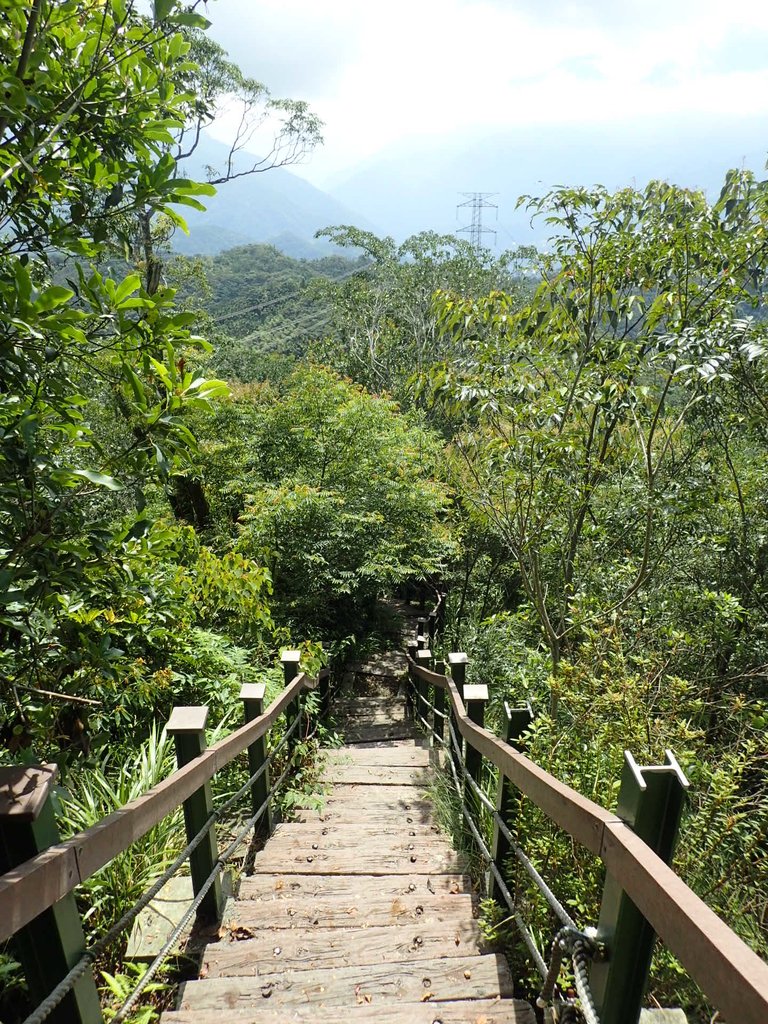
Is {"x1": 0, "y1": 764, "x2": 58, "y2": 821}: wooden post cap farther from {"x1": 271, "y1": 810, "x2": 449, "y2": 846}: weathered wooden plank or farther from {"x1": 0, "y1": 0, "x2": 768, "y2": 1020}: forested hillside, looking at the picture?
{"x1": 271, "y1": 810, "x2": 449, "y2": 846}: weathered wooden plank

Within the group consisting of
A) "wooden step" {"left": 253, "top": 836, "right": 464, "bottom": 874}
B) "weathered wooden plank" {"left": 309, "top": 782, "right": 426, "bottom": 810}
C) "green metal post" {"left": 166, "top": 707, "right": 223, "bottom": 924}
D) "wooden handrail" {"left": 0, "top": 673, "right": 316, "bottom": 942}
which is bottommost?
"weathered wooden plank" {"left": 309, "top": 782, "right": 426, "bottom": 810}

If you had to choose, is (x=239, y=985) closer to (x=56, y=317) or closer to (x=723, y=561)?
(x=56, y=317)

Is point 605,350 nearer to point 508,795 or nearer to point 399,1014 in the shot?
point 508,795

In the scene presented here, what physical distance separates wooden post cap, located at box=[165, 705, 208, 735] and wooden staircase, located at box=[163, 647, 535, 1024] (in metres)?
0.88

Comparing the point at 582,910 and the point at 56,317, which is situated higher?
the point at 56,317

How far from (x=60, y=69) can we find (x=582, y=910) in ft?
10.8

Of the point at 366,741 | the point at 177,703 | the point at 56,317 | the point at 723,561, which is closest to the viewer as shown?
the point at 56,317

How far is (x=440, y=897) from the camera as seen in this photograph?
284cm

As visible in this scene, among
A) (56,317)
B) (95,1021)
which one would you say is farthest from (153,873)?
(56,317)

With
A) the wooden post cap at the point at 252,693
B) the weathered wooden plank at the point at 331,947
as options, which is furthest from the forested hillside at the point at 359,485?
the wooden post cap at the point at 252,693

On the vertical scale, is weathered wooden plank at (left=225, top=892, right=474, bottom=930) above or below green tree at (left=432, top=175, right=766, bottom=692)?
below

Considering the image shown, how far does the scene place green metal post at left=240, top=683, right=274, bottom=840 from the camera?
326cm

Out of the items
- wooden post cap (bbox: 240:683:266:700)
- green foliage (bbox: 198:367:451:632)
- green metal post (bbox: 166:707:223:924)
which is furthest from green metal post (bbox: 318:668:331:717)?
green metal post (bbox: 166:707:223:924)

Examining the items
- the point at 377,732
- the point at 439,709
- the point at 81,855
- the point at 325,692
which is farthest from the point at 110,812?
the point at 377,732
